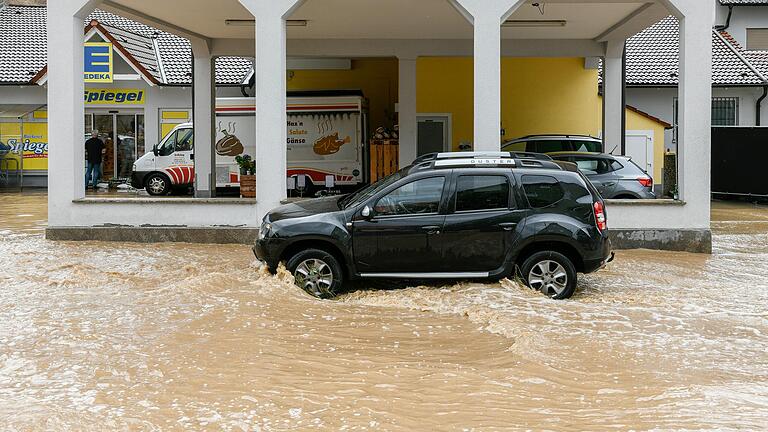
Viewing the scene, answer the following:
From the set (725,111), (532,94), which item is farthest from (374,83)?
(725,111)

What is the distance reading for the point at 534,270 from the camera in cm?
1102

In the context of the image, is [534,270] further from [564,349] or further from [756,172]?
[756,172]

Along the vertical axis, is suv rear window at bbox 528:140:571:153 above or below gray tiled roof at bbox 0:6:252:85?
below

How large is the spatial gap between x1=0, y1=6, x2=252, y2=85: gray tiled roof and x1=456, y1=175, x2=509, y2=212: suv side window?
69.8 ft

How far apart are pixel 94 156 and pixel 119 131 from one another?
2348mm

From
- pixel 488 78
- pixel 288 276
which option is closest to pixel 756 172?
pixel 488 78

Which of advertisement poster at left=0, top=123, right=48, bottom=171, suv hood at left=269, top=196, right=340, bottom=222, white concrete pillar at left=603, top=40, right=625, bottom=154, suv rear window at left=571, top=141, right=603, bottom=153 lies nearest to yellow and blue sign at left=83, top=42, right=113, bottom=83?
advertisement poster at left=0, top=123, right=48, bottom=171

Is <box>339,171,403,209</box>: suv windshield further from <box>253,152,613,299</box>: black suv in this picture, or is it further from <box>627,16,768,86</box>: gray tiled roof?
<box>627,16,768,86</box>: gray tiled roof

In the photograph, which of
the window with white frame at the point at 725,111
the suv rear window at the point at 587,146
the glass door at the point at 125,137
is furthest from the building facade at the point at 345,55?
the window with white frame at the point at 725,111

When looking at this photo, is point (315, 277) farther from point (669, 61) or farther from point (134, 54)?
point (669, 61)

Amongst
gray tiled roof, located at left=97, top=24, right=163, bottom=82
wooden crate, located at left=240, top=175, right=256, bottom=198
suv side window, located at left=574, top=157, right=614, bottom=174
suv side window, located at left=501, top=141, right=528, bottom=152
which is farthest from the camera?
gray tiled roof, located at left=97, top=24, right=163, bottom=82

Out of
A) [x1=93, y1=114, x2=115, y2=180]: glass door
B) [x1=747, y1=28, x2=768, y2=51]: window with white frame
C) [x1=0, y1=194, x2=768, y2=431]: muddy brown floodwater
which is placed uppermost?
[x1=747, y1=28, x2=768, y2=51]: window with white frame

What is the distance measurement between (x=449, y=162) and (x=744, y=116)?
23976 mm

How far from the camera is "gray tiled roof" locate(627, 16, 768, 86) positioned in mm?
31531
